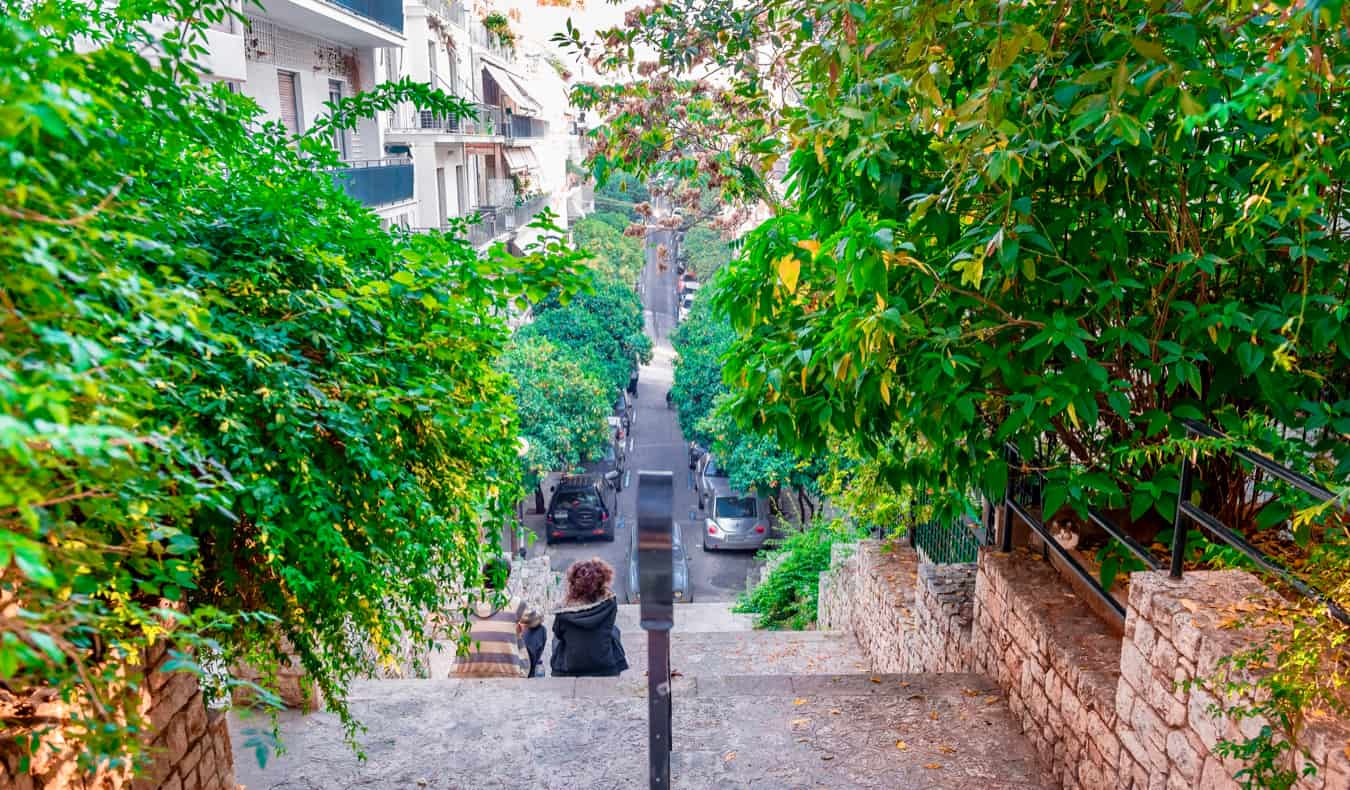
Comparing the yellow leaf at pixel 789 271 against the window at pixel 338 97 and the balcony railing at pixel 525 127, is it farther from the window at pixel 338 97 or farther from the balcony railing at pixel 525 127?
the balcony railing at pixel 525 127

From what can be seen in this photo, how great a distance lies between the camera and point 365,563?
3641 mm

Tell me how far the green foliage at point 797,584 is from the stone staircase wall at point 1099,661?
4629 millimetres

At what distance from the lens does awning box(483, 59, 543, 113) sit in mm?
27828

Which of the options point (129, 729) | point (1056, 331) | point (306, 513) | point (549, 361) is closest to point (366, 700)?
point (306, 513)

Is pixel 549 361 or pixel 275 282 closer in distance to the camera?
pixel 275 282

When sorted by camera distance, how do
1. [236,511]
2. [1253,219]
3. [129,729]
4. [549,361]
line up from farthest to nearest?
[549,361] < [1253,219] < [236,511] < [129,729]

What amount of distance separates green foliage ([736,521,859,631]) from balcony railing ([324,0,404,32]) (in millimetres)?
10502

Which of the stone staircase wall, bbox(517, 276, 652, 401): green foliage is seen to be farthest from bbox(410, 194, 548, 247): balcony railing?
the stone staircase wall

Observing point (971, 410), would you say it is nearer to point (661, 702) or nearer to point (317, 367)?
point (661, 702)

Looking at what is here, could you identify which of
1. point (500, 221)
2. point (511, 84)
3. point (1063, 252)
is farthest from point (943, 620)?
point (511, 84)

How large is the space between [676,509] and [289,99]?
47.0 feet

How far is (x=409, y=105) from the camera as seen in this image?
20234 mm

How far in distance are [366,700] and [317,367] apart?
10.1 feet

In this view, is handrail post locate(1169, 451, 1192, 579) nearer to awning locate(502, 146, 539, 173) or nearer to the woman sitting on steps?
the woman sitting on steps
